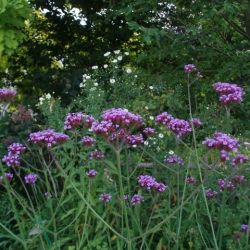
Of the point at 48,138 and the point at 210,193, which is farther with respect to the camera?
the point at 210,193

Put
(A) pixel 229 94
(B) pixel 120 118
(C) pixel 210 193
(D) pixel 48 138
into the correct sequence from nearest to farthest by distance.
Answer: (B) pixel 120 118, (D) pixel 48 138, (A) pixel 229 94, (C) pixel 210 193

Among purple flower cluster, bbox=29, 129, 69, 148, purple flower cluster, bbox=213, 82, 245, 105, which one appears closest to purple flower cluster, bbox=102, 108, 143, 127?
purple flower cluster, bbox=29, 129, 69, 148

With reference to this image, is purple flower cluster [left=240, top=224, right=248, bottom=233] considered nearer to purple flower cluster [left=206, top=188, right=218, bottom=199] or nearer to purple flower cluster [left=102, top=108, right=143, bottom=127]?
purple flower cluster [left=206, top=188, right=218, bottom=199]

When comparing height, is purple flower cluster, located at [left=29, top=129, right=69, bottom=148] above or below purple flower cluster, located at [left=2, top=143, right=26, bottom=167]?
above

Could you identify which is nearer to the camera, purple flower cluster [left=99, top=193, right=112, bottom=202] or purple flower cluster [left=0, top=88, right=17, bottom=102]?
purple flower cluster [left=0, top=88, right=17, bottom=102]

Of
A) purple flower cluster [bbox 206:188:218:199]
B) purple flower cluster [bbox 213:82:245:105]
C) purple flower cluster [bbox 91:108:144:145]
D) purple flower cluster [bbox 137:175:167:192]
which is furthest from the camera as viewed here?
purple flower cluster [bbox 206:188:218:199]

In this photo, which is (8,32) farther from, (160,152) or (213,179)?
(213,179)

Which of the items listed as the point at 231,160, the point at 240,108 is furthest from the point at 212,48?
the point at 231,160

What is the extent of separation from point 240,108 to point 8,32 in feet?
9.70

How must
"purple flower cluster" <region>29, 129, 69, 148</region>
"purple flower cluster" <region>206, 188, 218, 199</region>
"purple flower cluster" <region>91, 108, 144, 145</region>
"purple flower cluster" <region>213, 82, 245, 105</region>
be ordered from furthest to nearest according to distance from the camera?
"purple flower cluster" <region>206, 188, 218, 199</region> < "purple flower cluster" <region>213, 82, 245, 105</region> < "purple flower cluster" <region>29, 129, 69, 148</region> < "purple flower cluster" <region>91, 108, 144, 145</region>

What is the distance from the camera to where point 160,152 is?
4.15 metres

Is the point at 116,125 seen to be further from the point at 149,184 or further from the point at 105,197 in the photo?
the point at 105,197

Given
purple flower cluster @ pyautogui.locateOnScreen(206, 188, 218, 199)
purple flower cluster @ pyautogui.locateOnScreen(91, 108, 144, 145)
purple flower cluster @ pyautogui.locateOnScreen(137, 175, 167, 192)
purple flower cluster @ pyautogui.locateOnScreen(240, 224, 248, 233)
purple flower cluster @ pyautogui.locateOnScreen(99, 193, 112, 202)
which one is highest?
purple flower cluster @ pyautogui.locateOnScreen(91, 108, 144, 145)

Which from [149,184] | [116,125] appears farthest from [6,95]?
[149,184]
